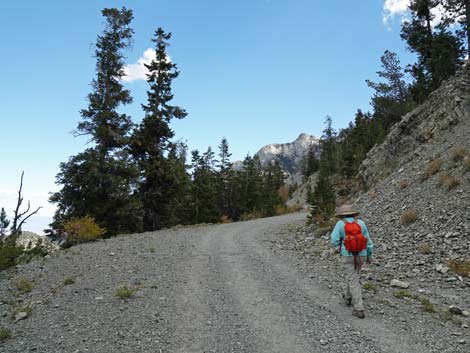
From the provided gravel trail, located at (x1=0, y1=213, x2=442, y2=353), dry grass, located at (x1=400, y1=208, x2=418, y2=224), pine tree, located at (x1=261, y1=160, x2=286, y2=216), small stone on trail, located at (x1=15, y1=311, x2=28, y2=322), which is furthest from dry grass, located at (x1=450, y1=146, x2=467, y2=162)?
pine tree, located at (x1=261, y1=160, x2=286, y2=216)

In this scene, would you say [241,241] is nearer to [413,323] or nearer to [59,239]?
[413,323]

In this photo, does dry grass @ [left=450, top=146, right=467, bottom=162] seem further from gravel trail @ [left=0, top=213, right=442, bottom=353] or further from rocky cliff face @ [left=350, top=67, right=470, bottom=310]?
gravel trail @ [left=0, top=213, right=442, bottom=353]

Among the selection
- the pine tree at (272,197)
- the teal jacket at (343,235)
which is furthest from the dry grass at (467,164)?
the pine tree at (272,197)

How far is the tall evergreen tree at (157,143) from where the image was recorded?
23.5 metres

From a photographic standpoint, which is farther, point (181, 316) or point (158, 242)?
point (158, 242)

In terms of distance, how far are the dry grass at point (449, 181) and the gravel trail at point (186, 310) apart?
6.64 m

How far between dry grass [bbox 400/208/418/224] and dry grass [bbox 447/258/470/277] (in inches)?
123

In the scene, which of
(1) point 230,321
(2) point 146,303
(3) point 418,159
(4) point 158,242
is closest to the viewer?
(1) point 230,321

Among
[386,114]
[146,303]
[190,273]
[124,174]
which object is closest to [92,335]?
[146,303]

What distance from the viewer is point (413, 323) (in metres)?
5.89

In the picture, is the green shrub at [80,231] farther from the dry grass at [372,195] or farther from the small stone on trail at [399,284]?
the dry grass at [372,195]

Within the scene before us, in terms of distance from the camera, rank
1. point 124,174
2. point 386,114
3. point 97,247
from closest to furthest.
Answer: point 97,247
point 124,174
point 386,114

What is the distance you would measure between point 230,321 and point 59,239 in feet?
50.2

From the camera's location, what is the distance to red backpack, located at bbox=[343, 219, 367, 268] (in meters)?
6.38
